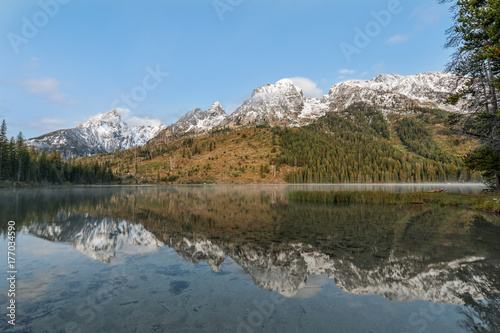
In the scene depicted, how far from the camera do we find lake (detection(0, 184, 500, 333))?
6.79 m

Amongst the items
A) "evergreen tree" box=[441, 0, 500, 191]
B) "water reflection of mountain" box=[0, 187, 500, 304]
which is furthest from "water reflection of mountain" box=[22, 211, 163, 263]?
"evergreen tree" box=[441, 0, 500, 191]

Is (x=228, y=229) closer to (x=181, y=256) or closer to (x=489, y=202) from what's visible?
(x=181, y=256)

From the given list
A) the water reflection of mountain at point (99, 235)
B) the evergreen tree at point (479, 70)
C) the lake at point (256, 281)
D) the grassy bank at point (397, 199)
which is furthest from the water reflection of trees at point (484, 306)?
the grassy bank at point (397, 199)

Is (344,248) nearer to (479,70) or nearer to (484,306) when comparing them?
(484,306)

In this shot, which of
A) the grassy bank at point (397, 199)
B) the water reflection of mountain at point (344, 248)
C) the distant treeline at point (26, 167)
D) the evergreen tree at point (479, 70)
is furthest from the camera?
the distant treeline at point (26, 167)

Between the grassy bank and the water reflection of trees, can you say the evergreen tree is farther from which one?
the water reflection of trees

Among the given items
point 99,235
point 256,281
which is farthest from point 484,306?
point 99,235

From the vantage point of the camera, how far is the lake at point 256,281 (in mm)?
6793

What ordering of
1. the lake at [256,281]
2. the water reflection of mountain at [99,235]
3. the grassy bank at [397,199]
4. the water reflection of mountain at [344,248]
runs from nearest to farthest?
the lake at [256,281]
the water reflection of mountain at [344,248]
the water reflection of mountain at [99,235]
the grassy bank at [397,199]

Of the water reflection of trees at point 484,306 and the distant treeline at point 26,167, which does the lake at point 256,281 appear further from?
the distant treeline at point 26,167

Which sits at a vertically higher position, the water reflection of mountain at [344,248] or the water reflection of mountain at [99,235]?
the water reflection of mountain at [99,235]

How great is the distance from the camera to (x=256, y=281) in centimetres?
989

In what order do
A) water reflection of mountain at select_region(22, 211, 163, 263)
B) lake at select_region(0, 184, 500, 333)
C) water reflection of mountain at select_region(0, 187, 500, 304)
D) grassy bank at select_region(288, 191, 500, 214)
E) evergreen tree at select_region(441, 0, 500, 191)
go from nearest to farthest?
lake at select_region(0, 184, 500, 333), water reflection of mountain at select_region(0, 187, 500, 304), water reflection of mountain at select_region(22, 211, 163, 263), evergreen tree at select_region(441, 0, 500, 191), grassy bank at select_region(288, 191, 500, 214)

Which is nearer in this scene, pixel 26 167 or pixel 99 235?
pixel 99 235
